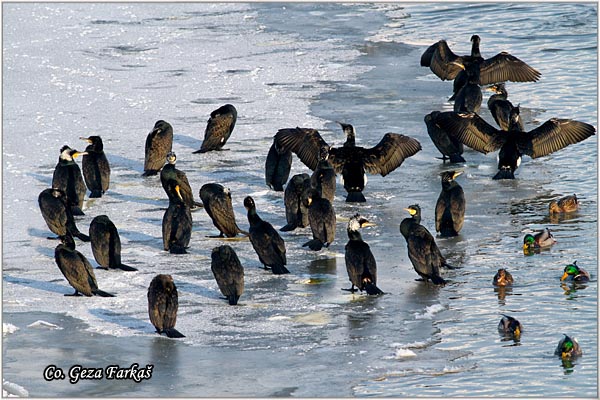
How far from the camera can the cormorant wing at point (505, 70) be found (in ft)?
62.0

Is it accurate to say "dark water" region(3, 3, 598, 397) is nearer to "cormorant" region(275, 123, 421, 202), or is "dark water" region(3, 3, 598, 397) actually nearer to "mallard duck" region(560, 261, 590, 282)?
"mallard duck" region(560, 261, 590, 282)

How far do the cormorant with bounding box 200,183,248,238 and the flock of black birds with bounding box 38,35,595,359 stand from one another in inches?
0.5

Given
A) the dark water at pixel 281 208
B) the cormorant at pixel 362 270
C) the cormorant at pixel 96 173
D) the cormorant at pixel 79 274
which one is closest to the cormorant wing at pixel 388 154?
the dark water at pixel 281 208

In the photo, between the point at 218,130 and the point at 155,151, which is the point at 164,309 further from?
the point at 218,130

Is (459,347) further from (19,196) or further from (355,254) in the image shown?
(19,196)

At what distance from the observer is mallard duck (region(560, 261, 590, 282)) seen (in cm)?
1148

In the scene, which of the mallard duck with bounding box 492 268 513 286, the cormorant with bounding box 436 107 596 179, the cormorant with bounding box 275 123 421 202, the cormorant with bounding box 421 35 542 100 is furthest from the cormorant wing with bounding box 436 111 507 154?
the mallard duck with bounding box 492 268 513 286

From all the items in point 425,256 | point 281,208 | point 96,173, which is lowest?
point 425,256

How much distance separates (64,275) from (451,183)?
4.56 m

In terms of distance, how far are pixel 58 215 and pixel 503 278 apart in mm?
4868

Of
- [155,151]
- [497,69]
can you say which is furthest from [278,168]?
[497,69]

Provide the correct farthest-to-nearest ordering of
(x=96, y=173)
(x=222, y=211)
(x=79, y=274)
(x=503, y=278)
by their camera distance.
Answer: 1. (x=96, y=173)
2. (x=222, y=211)
3. (x=503, y=278)
4. (x=79, y=274)

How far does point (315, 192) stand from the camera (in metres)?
13.2

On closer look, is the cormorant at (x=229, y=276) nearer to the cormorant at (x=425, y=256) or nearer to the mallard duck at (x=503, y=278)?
the cormorant at (x=425, y=256)
